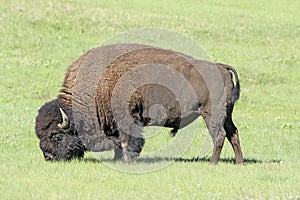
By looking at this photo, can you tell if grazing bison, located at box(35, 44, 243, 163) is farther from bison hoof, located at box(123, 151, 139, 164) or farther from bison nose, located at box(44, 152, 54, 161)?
bison nose, located at box(44, 152, 54, 161)

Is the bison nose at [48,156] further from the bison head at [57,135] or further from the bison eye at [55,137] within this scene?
the bison eye at [55,137]

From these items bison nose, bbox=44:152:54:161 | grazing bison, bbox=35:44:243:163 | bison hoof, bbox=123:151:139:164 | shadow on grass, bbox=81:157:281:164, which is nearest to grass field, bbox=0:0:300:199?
shadow on grass, bbox=81:157:281:164

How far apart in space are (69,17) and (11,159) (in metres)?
21.2

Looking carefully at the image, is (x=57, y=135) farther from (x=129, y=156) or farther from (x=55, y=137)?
(x=129, y=156)

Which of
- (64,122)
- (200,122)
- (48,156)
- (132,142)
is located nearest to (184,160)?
(132,142)

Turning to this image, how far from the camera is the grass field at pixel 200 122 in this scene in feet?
29.0

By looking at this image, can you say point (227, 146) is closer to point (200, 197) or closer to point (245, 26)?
point (200, 197)

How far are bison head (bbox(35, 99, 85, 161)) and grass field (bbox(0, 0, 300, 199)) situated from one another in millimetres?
310

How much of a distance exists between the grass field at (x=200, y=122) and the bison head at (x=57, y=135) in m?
0.31

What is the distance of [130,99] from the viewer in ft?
36.1

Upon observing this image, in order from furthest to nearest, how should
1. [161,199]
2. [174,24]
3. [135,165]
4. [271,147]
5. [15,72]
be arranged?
[174,24]
[15,72]
[271,147]
[135,165]
[161,199]

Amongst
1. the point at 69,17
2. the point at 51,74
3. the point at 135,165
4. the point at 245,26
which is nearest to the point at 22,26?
the point at 69,17

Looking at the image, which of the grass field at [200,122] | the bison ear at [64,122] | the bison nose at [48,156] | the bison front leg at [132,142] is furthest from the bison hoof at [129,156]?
the bison nose at [48,156]

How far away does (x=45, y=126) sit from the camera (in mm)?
10883
